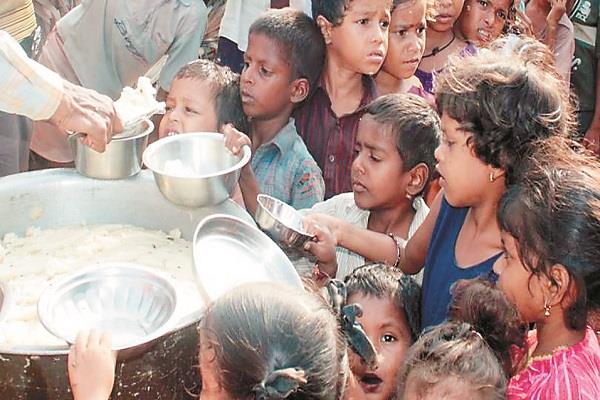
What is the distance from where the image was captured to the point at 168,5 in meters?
2.89

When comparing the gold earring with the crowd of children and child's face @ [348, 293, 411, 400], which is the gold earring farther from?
child's face @ [348, 293, 411, 400]

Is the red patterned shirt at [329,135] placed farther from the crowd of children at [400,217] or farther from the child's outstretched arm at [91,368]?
the child's outstretched arm at [91,368]

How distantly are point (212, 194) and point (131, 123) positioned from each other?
1.13 feet

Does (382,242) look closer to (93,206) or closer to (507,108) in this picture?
(507,108)

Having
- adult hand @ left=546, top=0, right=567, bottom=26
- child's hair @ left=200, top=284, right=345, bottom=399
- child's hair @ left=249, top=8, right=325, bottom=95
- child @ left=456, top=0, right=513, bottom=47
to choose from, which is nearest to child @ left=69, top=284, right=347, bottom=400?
child's hair @ left=200, top=284, right=345, bottom=399

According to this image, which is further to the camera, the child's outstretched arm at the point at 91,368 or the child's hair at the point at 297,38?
the child's hair at the point at 297,38

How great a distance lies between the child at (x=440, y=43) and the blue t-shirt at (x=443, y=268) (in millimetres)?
1121

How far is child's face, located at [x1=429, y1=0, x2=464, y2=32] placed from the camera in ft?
9.79

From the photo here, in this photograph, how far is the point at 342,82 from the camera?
2.60 m

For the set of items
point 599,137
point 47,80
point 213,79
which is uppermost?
point 47,80

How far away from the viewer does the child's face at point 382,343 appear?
1.81 metres

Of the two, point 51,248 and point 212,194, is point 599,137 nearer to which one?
point 212,194

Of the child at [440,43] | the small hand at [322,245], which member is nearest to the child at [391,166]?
the small hand at [322,245]

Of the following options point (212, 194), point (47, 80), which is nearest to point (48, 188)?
point (47, 80)
